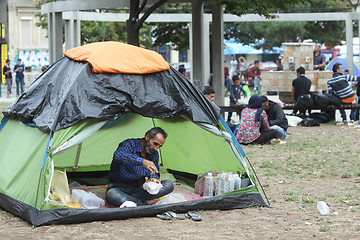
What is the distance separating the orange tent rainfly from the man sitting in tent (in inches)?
28.8

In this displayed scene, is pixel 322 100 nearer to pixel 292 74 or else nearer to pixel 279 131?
pixel 279 131

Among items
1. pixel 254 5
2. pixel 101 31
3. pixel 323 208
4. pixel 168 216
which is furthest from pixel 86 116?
pixel 101 31

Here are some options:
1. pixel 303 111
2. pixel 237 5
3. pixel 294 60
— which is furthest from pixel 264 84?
pixel 237 5

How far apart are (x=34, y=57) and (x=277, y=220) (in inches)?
1649

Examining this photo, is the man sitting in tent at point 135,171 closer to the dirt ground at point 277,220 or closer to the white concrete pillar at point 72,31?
the dirt ground at point 277,220

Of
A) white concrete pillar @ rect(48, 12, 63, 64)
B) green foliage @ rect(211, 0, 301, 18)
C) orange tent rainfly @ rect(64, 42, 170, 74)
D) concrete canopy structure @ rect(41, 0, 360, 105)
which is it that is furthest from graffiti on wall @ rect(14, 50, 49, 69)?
orange tent rainfly @ rect(64, 42, 170, 74)

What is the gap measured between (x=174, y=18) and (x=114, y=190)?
19.7 m

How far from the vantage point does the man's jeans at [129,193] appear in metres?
7.41

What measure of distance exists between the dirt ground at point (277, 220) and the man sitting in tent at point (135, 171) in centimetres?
45

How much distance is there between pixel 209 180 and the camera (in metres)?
7.99

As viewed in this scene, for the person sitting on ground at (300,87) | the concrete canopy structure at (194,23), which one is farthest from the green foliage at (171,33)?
the person sitting on ground at (300,87)

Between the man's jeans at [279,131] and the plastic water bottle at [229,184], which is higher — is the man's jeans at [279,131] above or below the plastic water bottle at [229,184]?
above

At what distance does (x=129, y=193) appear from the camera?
24.8ft

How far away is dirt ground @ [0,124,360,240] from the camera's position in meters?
6.50
